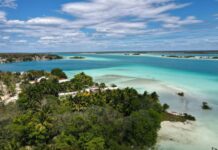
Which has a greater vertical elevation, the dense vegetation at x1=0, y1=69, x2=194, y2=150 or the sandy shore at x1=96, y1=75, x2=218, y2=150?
the dense vegetation at x1=0, y1=69, x2=194, y2=150

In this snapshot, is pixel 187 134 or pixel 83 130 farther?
pixel 187 134

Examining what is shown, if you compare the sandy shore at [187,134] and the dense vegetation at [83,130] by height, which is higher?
the dense vegetation at [83,130]

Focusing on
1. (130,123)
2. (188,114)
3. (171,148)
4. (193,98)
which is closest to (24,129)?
(130,123)

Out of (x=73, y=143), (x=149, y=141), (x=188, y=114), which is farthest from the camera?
(x=188, y=114)

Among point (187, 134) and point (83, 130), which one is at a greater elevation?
point (83, 130)

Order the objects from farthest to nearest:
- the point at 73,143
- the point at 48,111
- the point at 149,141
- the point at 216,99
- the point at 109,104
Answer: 1. the point at 216,99
2. the point at 109,104
3. the point at 48,111
4. the point at 149,141
5. the point at 73,143

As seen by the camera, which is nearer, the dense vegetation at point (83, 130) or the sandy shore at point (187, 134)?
the dense vegetation at point (83, 130)

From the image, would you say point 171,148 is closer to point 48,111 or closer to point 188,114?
point 188,114

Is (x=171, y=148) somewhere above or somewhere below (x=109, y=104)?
below

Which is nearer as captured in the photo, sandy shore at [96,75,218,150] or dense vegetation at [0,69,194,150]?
dense vegetation at [0,69,194,150]

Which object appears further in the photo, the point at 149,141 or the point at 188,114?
the point at 188,114
